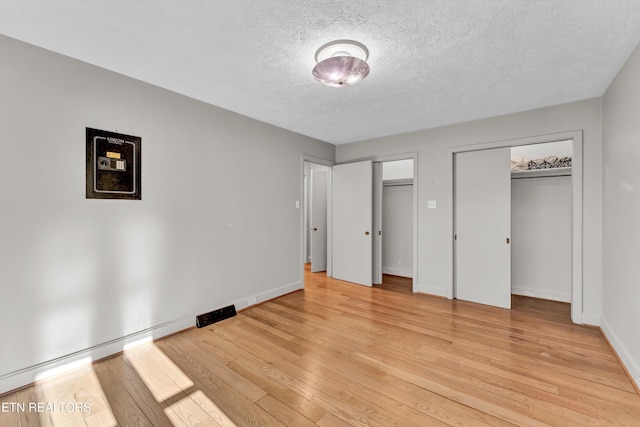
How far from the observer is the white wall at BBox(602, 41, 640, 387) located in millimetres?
1983

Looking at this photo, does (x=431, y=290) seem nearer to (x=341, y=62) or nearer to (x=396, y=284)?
(x=396, y=284)

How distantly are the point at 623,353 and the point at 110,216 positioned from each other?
175 inches

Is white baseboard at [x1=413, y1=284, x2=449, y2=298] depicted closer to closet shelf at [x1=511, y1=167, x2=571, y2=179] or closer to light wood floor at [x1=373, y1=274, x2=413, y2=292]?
light wood floor at [x1=373, y1=274, x2=413, y2=292]

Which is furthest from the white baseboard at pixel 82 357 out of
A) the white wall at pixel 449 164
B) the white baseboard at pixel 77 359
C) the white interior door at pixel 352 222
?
the white wall at pixel 449 164

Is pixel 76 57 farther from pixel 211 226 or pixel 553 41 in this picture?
pixel 553 41

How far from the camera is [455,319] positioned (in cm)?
312

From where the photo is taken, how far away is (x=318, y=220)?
18.0 ft

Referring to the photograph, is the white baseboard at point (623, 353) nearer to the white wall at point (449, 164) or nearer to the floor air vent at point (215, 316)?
the white wall at point (449, 164)

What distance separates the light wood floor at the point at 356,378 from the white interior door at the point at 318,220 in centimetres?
240

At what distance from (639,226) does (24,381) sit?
4570 millimetres

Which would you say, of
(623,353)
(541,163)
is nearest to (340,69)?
(623,353)

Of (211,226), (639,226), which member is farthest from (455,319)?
(211,226)

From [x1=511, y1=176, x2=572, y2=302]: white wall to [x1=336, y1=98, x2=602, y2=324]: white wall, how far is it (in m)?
0.80

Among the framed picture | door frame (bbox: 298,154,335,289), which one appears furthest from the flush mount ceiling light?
door frame (bbox: 298,154,335,289)
